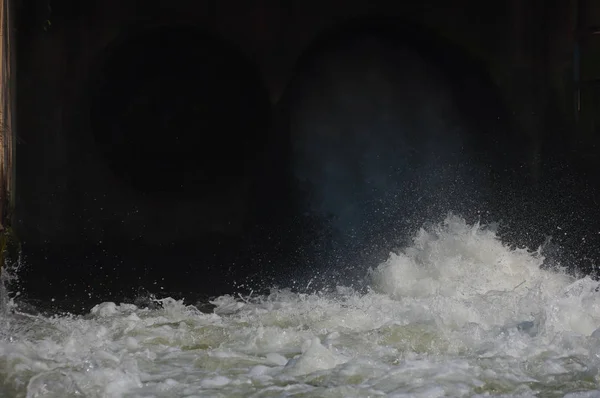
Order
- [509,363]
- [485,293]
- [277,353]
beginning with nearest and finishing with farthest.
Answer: [509,363]
[277,353]
[485,293]

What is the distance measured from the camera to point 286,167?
8008 millimetres

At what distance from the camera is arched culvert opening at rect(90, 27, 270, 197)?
25.4 ft

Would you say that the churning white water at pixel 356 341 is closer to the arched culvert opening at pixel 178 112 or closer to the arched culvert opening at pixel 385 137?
the arched culvert opening at pixel 385 137

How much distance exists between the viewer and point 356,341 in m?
5.64

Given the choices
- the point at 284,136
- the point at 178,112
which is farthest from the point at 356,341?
the point at 178,112

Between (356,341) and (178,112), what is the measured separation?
9.78 ft

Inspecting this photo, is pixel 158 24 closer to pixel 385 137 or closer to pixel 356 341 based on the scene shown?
pixel 385 137

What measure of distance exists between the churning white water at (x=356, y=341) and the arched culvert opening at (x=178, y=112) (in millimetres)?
1085

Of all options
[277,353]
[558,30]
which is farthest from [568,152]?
[277,353]

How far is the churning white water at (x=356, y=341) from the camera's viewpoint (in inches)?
185

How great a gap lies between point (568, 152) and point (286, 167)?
2.26m

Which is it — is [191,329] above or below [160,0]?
below

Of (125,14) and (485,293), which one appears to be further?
(125,14)

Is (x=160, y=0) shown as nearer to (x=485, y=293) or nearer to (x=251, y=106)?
(x=251, y=106)
